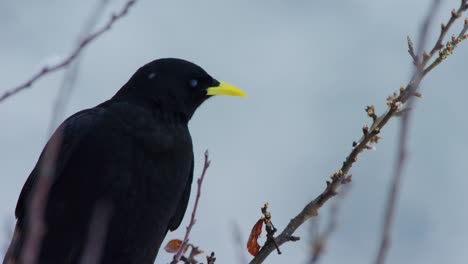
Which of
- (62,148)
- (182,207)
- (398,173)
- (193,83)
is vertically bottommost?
(398,173)

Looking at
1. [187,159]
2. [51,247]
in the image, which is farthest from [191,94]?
[51,247]

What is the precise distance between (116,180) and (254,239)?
170 centimetres

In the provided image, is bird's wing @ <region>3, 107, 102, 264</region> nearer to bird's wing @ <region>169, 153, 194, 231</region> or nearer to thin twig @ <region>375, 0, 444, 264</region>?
bird's wing @ <region>169, 153, 194, 231</region>

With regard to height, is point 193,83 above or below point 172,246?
above

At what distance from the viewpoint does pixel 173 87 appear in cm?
662

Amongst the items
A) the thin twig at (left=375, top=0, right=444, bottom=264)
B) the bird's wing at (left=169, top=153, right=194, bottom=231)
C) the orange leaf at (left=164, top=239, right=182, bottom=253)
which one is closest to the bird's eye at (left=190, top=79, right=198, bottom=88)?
the bird's wing at (left=169, top=153, right=194, bottom=231)

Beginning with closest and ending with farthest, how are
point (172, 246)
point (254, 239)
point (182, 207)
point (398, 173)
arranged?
1. point (398, 173)
2. point (254, 239)
3. point (172, 246)
4. point (182, 207)

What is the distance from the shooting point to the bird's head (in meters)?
6.43

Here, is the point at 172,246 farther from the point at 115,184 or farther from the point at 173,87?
the point at 173,87

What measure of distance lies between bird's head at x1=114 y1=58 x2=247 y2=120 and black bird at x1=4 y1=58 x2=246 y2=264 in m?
0.02

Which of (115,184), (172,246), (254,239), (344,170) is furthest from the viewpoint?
(115,184)

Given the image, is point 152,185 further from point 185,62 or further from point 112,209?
point 185,62

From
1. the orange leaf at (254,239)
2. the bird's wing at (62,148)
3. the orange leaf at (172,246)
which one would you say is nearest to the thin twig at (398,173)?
the orange leaf at (254,239)

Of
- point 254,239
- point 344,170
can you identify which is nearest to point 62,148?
point 254,239
